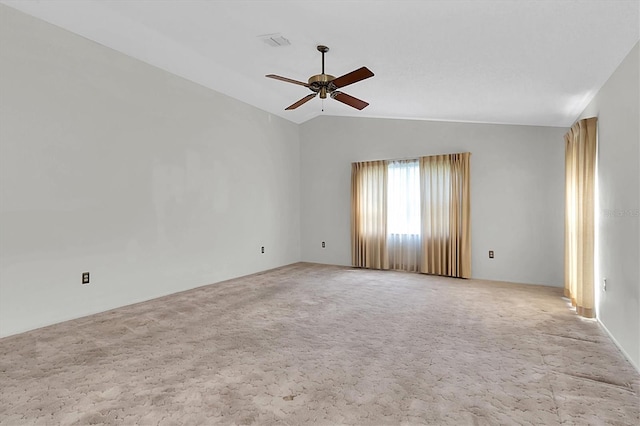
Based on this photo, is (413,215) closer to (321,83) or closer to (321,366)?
(321,83)

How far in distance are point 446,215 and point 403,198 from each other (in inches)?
32.4

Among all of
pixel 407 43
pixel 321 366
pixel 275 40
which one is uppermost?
pixel 275 40

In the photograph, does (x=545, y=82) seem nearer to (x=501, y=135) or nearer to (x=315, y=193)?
(x=501, y=135)

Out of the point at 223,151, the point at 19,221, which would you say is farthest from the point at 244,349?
the point at 223,151

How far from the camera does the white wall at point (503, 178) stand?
201 inches

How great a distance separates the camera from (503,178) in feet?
17.8

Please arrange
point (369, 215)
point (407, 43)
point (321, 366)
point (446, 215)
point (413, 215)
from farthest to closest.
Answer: point (369, 215)
point (413, 215)
point (446, 215)
point (407, 43)
point (321, 366)

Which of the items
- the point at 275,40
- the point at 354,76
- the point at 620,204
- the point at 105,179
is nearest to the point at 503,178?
the point at 620,204

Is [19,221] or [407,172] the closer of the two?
[19,221]

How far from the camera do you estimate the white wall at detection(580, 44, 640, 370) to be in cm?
249

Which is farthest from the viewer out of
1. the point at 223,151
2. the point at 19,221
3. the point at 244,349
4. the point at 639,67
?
the point at 223,151

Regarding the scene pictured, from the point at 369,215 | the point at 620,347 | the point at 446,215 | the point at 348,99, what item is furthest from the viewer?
the point at 369,215

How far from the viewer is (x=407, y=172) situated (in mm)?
6203

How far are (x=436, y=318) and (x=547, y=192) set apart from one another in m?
3.04
